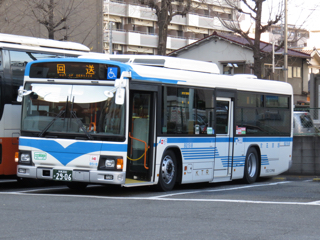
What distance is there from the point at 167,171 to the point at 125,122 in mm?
1949

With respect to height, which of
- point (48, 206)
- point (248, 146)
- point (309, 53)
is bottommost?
point (48, 206)

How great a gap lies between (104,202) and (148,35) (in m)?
54.6

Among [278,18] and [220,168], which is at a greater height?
[278,18]

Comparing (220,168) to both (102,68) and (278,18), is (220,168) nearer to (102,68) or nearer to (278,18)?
(102,68)

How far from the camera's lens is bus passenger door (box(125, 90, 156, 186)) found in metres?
11.9

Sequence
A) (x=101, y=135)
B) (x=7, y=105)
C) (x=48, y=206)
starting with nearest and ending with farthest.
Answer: (x=48, y=206), (x=101, y=135), (x=7, y=105)

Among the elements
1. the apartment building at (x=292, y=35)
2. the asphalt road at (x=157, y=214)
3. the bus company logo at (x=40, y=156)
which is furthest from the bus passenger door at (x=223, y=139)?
the apartment building at (x=292, y=35)

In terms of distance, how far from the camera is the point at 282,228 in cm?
773

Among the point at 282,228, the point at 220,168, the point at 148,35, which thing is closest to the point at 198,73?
the point at 220,168

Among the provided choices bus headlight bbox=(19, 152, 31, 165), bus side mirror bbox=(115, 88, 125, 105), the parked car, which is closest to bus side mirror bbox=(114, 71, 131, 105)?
bus side mirror bbox=(115, 88, 125, 105)

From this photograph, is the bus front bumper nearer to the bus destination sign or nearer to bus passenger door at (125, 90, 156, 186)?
bus passenger door at (125, 90, 156, 186)

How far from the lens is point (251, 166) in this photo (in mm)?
15984

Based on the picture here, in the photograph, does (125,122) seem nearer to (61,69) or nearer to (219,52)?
(61,69)

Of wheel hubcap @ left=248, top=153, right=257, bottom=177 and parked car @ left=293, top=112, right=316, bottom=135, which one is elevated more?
parked car @ left=293, top=112, right=316, bottom=135
